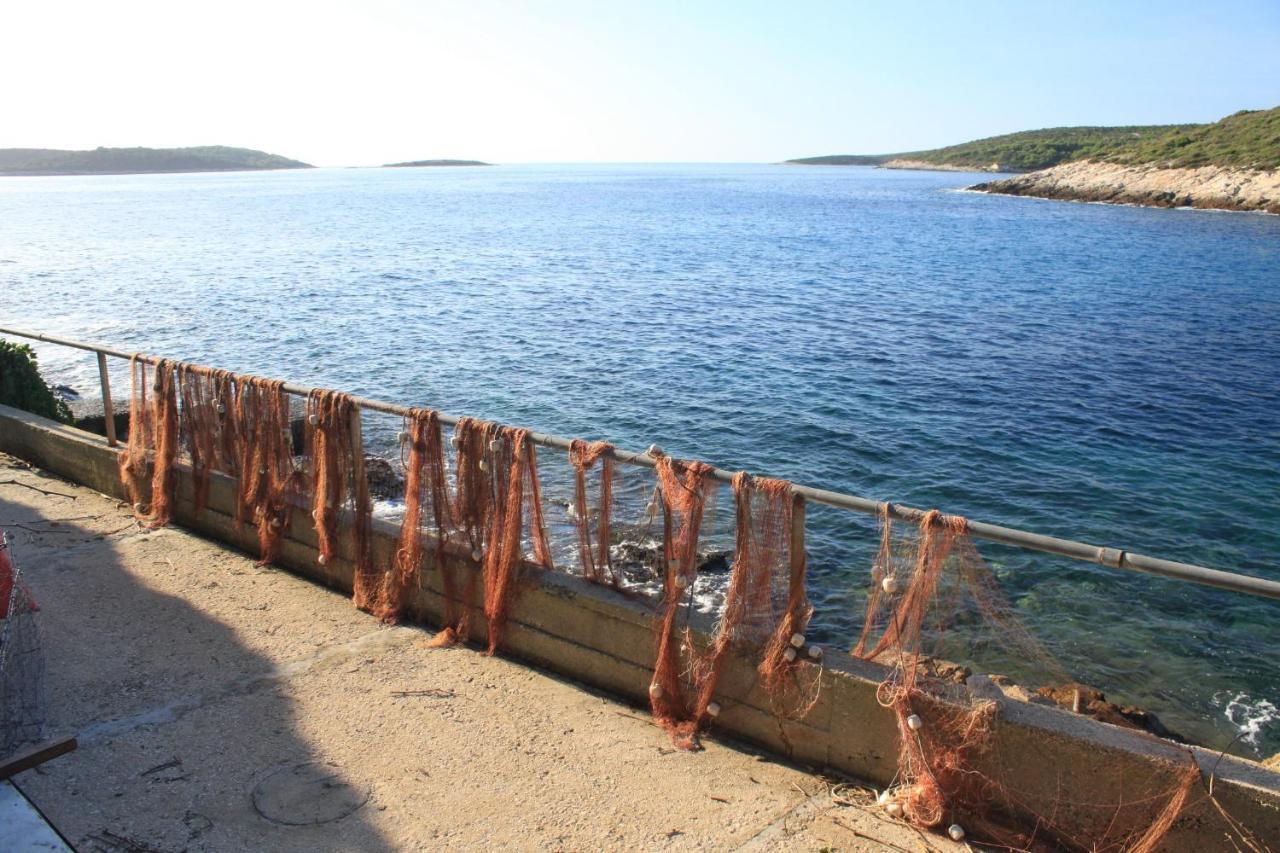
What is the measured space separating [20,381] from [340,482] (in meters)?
7.32

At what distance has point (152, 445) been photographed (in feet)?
29.9

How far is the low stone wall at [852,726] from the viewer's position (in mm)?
4449

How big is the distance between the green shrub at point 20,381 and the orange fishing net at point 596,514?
9.17 metres

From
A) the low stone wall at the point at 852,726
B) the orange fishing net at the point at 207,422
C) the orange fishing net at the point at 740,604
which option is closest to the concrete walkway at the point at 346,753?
the low stone wall at the point at 852,726

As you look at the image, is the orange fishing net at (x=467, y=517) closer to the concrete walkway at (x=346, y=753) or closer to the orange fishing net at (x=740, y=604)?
the concrete walkway at (x=346, y=753)

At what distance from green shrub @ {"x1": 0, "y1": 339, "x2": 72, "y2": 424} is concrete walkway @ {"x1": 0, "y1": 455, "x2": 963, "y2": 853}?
6.05 m

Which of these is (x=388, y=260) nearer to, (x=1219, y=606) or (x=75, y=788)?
(x=1219, y=606)

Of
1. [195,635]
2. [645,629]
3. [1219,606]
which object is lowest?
[1219,606]

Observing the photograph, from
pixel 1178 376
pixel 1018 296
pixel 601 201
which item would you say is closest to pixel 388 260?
pixel 1018 296

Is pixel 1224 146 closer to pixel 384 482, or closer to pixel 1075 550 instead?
pixel 384 482

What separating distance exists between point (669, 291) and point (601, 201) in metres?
92.0

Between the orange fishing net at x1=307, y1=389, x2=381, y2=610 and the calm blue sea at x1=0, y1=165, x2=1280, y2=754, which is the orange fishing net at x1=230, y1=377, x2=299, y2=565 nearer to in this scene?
the orange fishing net at x1=307, y1=389, x2=381, y2=610

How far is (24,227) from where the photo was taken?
86375mm

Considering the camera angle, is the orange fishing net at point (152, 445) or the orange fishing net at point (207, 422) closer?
the orange fishing net at point (207, 422)
